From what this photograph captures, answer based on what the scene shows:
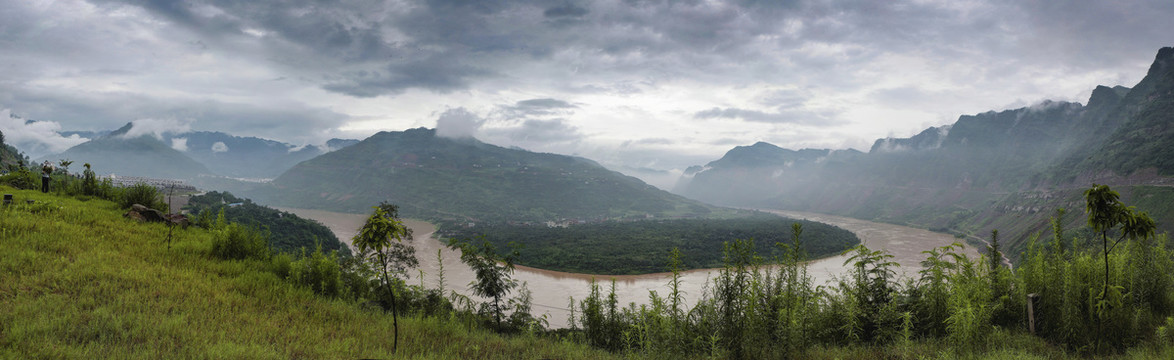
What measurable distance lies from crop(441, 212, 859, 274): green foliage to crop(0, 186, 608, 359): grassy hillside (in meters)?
44.1

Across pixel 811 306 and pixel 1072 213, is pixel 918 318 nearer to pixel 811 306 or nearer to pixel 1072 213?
pixel 811 306

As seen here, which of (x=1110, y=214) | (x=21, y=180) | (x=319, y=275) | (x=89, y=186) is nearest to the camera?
(x=1110, y=214)

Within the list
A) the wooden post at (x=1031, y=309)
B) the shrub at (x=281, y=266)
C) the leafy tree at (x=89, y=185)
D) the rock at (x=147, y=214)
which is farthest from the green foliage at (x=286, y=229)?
the wooden post at (x=1031, y=309)

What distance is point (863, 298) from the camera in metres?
7.88

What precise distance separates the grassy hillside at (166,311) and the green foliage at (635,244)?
145 ft

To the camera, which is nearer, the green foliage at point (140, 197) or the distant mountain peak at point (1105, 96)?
the green foliage at point (140, 197)

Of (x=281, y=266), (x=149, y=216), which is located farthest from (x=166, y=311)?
(x=149, y=216)

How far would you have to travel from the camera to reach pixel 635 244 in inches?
3312

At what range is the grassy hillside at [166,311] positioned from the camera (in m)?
4.91

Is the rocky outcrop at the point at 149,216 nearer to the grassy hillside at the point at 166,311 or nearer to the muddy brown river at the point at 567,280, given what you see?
→ the grassy hillside at the point at 166,311

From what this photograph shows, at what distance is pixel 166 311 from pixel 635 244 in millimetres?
80071

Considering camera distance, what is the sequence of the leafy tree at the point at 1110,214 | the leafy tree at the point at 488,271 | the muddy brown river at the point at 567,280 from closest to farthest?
the leafy tree at the point at 1110,214 < the leafy tree at the point at 488,271 < the muddy brown river at the point at 567,280

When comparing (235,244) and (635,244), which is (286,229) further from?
(235,244)

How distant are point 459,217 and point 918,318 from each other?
144 meters
